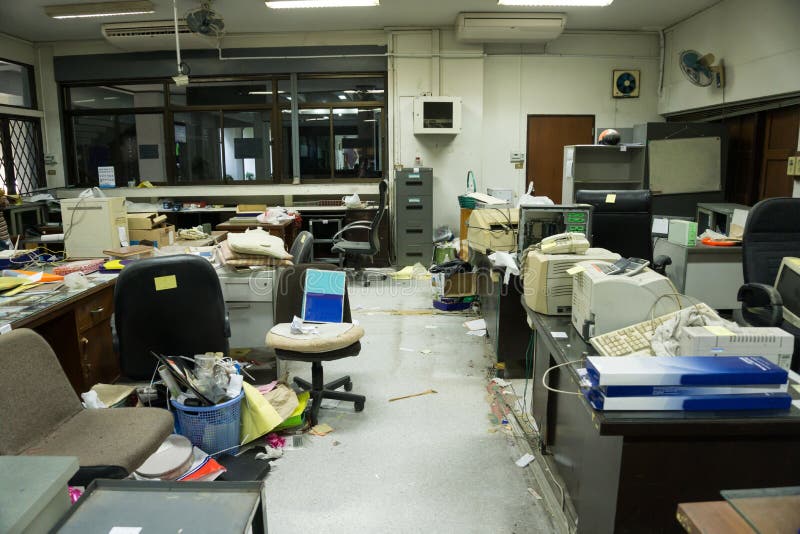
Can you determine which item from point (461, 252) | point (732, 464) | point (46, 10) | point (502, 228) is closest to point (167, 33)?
point (46, 10)

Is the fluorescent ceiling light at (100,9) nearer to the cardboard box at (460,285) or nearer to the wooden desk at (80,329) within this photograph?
the wooden desk at (80,329)

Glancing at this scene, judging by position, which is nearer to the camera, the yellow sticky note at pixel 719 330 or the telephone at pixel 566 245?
the yellow sticky note at pixel 719 330

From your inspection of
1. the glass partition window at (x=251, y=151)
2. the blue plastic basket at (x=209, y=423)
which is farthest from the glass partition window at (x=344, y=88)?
the blue plastic basket at (x=209, y=423)

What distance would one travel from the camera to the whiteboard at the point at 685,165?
18.8ft

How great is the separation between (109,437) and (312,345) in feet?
3.57

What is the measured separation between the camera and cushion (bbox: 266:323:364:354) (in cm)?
279

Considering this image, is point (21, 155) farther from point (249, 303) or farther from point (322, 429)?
point (322, 429)

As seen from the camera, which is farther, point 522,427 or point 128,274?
point 522,427

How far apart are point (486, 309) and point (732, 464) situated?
253 cm

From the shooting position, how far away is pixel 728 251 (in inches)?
160

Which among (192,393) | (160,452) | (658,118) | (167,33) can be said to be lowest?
(160,452)

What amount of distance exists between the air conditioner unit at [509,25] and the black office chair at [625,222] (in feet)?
10.9

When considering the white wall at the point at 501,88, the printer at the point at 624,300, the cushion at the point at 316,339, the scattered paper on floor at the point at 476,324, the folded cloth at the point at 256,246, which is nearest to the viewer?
the printer at the point at 624,300

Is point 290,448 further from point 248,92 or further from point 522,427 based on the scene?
point 248,92
